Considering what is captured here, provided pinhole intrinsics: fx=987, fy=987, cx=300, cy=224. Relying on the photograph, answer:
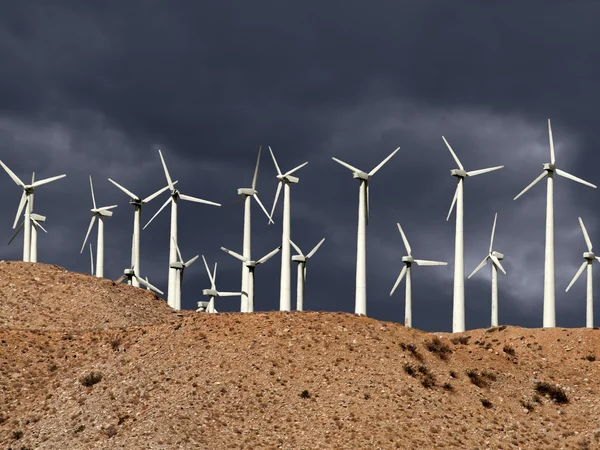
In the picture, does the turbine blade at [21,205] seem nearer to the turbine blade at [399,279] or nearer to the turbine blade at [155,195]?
the turbine blade at [155,195]

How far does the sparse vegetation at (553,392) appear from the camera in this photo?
89812 millimetres

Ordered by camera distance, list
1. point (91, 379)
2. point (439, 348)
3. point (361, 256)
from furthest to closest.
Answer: point (361, 256), point (439, 348), point (91, 379)

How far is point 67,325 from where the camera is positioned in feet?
370

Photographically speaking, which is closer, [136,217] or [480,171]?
[480,171]

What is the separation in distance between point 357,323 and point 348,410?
16.4m

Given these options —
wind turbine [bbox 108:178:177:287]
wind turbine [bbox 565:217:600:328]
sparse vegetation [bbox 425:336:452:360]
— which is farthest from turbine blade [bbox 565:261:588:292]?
wind turbine [bbox 108:178:177:287]

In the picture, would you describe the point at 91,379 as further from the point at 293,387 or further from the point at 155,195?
the point at 155,195

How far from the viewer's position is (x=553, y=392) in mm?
90438

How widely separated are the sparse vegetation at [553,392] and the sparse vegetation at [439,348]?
28.9 ft

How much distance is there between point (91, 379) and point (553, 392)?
137 ft

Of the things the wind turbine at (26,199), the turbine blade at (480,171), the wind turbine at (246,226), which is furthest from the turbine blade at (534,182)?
the wind turbine at (26,199)

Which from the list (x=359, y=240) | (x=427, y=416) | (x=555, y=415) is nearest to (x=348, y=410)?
(x=427, y=416)

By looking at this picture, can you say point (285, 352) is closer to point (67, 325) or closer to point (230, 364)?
point (230, 364)


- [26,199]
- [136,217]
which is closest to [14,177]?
[26,199]
